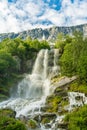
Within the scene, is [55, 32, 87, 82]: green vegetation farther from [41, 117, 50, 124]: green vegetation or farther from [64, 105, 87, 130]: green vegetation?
[64, 105, 87, 130]: green vegetation

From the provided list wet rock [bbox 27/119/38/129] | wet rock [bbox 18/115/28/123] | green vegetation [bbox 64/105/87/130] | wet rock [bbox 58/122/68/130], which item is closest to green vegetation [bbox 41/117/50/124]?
wet rock [bbox 27/119/38/129]

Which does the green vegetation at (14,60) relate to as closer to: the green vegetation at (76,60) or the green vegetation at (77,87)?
the green vegetation at (76,60)

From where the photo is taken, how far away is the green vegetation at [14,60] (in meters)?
83.1

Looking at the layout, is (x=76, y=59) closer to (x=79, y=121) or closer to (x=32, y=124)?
(x=32, y=124)

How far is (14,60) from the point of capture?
89.9m

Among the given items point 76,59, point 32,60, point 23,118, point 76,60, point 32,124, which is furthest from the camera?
point 32,60

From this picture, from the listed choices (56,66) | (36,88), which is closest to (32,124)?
(36,88)

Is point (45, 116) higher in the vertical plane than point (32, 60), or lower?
lower

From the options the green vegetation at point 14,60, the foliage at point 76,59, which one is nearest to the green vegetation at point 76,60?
the foliage at point 76,59

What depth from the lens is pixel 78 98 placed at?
2493 inches

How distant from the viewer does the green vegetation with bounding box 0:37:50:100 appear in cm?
8308

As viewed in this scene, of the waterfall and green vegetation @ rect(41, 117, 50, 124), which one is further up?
the waterfall

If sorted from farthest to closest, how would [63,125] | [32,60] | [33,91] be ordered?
[32,60]
[33,91]
[63,125]

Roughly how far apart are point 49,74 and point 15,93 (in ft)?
38.7
